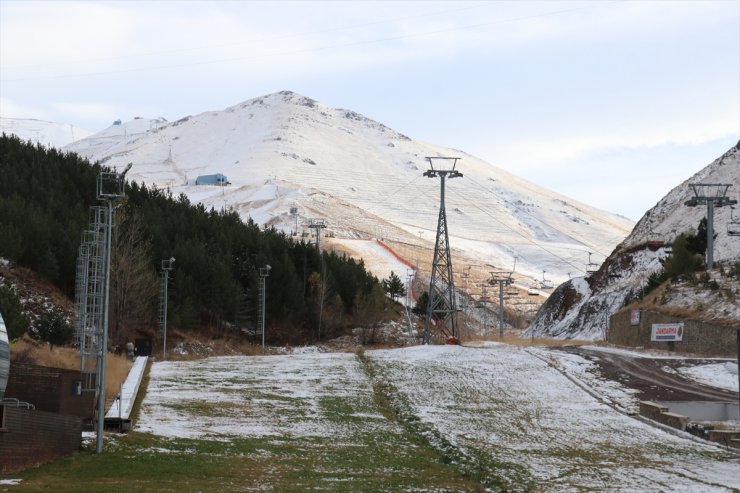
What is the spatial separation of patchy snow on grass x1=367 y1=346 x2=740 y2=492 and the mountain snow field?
0.06 meters

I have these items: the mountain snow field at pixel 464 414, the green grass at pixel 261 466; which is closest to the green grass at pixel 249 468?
the green grass at pixel 261 466

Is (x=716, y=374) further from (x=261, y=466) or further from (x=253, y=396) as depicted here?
(x=261, y=466)

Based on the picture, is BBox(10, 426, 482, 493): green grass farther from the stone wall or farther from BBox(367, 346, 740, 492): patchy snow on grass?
BBox(367, 346, 740, 492): patchy snow on grass

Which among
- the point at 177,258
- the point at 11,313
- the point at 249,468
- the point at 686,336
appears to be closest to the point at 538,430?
the point at 249,468

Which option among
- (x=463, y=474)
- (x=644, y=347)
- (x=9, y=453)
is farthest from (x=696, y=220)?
(x=9, y=453)

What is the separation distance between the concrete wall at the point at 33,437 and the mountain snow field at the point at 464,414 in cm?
507

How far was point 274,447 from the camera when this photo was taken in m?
35.5

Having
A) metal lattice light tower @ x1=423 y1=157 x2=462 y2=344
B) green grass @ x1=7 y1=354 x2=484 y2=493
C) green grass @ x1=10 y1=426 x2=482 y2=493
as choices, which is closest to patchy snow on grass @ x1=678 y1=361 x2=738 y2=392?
metal lattice light tower @ x1=423 y1=157 x2=462 y2=344

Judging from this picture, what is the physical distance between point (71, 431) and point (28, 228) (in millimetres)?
57146

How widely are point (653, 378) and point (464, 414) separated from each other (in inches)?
648

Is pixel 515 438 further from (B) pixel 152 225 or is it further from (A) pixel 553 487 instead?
(B) pixel 152 225

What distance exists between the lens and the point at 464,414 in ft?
148

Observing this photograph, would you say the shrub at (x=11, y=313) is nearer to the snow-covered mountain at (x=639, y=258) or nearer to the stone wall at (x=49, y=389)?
the stone wall at (x=49, y=389)

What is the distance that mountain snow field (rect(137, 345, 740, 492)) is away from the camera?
3288 centimetres
